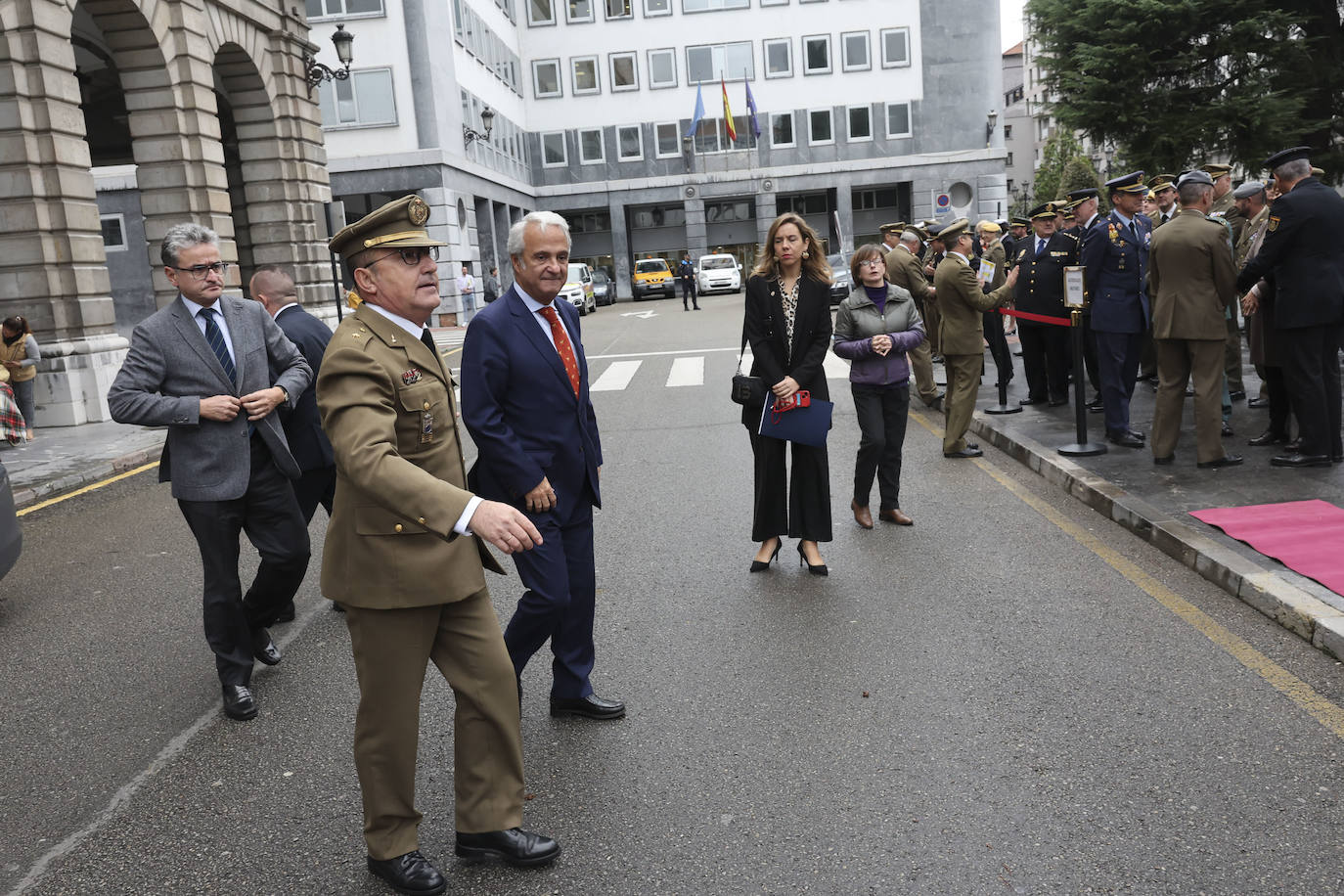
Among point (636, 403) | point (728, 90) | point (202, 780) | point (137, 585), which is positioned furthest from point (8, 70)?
point (728, 90)

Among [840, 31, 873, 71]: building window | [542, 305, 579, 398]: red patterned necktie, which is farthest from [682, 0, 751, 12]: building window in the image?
[542, 305, 579, 398]: red patterned necktie

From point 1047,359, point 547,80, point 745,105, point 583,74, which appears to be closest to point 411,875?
point 1047,359

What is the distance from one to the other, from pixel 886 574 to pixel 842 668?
1549mm

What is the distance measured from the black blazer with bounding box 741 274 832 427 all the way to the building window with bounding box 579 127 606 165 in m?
49.8

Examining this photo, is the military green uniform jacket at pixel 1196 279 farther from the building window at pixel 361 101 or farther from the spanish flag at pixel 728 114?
the spanish flag at pixel 728 114

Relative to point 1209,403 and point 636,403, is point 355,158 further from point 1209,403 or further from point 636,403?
point 1209,403

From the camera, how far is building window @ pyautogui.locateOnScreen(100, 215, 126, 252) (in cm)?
3014

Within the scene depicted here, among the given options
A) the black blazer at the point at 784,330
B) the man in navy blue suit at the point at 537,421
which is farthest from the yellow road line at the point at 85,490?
the man in navy blue suit at the point at 537,421

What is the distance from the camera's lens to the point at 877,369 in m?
7.60

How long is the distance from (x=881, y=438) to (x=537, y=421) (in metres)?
3.83

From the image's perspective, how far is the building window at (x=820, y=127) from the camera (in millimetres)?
52719

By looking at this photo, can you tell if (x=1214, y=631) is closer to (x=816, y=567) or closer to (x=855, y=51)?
(x=816, y=567)

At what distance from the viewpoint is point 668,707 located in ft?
15.2

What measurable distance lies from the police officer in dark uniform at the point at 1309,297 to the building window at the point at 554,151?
160 feet
